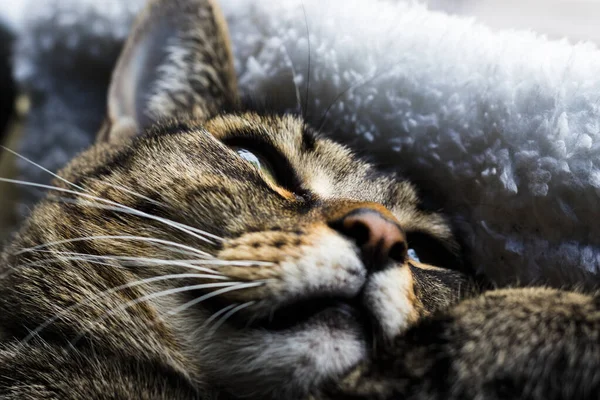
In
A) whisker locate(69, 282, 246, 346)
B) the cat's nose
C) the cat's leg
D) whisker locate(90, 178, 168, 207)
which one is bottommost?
the cat's leg

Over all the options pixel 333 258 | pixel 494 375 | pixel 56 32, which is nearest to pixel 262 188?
pixel 333 258

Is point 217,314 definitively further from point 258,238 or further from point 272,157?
point 272,157

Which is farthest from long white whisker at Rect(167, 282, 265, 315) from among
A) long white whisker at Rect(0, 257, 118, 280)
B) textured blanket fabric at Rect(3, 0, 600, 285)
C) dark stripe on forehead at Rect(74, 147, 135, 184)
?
textured blanket fabric at Rect(3, 0, 600, 285)

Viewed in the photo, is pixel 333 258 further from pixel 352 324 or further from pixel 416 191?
pixel 416 191

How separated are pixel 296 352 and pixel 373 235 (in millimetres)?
192

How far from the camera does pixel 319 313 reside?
0.73m

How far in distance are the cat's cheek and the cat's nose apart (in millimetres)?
22

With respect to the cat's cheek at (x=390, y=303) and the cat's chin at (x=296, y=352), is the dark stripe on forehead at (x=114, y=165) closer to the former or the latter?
the cat's chin at (x=296, y=352)

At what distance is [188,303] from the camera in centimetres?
77

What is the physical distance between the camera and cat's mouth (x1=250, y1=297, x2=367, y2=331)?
73 centimetres

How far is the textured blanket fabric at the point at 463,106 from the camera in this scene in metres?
0.93

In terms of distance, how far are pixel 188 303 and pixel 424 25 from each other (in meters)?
0.74

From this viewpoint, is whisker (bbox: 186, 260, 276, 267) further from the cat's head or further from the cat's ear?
the cat's ear

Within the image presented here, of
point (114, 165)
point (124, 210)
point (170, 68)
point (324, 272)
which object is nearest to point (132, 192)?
point (124, 210)
